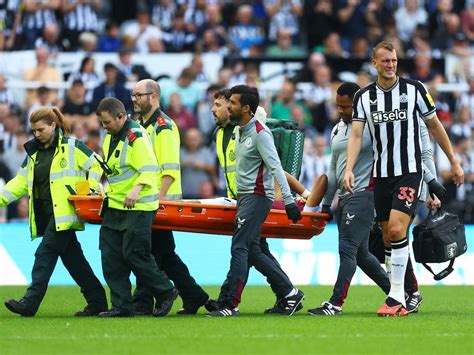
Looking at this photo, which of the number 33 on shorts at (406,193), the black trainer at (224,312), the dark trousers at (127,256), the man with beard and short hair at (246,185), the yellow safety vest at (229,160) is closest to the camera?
the number 33 on shorts at (406,193)

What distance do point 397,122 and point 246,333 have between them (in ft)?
8.24

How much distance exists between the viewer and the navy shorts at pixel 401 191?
430 inches

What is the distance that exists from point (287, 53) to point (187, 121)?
289 centimetres

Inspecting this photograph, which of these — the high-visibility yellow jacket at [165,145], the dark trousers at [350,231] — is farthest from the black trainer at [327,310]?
the high-visibility yellow jacket at [165,145]

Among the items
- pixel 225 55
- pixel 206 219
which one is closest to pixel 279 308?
pixel 206 219

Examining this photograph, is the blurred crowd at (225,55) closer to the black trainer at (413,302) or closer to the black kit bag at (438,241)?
the black trainer at (413,302)

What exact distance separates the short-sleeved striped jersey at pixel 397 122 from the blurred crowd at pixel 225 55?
8.55m

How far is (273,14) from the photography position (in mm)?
23344

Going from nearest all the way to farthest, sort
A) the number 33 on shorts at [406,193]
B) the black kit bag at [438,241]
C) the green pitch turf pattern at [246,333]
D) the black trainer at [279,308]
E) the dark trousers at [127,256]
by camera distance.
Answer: the green pitch turf pattern at [246,333]
the number 33 on shorts at [406,193]
the dark trousers at [127,256]
the black kit bag at [438,241]
the black trainer at [279,308]

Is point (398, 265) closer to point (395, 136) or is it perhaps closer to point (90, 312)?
point (395, 136)

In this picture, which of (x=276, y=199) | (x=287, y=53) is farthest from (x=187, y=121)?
(x=276, y=199)

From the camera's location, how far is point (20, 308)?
1128 cm

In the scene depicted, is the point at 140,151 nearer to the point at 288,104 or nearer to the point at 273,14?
the point at 288,104

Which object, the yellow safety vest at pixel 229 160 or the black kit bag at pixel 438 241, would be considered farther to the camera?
the yellow safety vest at pixel 229 160
